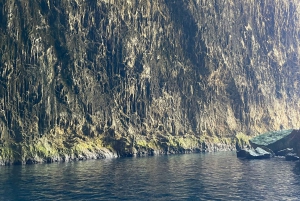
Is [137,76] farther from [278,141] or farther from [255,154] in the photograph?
[278,141]

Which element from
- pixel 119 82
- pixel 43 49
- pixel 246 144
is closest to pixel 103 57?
pixel 119 82

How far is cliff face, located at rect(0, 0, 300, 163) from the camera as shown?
10138cm

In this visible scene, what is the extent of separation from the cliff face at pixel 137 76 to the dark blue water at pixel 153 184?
30896 millimetres

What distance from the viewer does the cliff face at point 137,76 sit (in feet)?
333

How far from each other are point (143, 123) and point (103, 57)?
23152 mm

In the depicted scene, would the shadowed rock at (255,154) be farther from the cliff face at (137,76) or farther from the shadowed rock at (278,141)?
the cliff face at (137,76)

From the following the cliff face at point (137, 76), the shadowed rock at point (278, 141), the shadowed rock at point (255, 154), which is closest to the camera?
the cliff face at point (137, 76)

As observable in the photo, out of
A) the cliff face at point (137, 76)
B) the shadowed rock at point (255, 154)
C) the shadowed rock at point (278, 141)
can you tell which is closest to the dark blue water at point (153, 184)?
the shadowed rock at point (255, 154)

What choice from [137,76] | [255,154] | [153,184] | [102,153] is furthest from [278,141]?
[153,184]

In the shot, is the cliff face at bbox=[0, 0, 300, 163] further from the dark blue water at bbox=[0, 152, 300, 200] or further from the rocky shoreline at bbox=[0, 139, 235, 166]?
the dark blue water at bbox=[0, 152, 300, 200]

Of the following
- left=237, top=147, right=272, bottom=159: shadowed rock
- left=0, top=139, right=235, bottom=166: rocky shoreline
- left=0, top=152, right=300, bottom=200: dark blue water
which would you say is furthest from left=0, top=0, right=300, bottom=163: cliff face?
left=0, top=152, right=300, bottom=200: dark blue water

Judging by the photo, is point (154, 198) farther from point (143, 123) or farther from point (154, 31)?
point (154, 31)

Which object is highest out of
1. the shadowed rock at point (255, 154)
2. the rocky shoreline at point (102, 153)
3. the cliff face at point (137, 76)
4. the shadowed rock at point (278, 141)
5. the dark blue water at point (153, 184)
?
the cliff face at point (137, 76)

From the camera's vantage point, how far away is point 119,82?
A: 124250 mm
